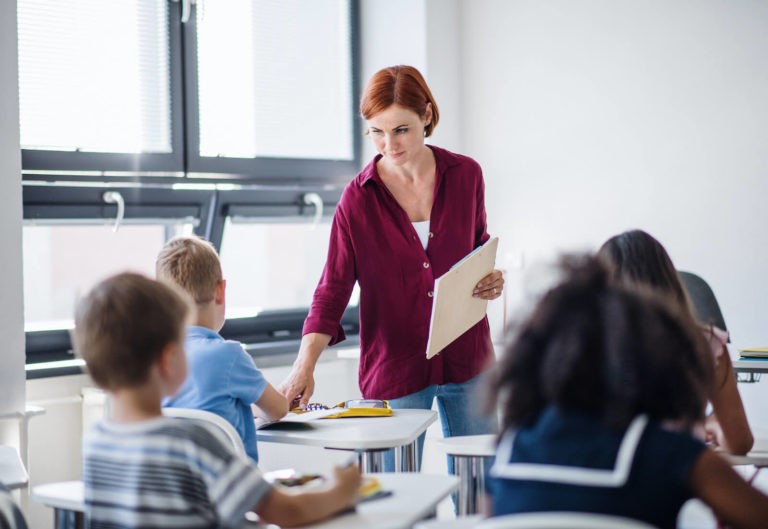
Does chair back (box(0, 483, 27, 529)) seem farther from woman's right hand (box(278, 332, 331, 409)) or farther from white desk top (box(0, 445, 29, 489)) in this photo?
woman's right hand (box(278, 332, 331, 409))

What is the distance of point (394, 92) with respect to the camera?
8.87 feet

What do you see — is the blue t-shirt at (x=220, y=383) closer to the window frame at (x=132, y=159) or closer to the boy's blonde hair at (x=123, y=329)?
the boy's blonde hair at (x=123, y=329)

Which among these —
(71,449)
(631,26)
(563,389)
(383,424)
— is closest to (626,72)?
(631,26)

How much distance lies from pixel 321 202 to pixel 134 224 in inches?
40.2

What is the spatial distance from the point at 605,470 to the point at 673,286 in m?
0.78

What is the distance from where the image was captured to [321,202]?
Answer: 4535 millimetres

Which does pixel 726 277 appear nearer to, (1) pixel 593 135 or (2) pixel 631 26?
(1) pixel 593 135

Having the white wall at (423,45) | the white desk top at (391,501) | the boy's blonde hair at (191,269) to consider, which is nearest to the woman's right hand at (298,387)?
the boy's blonde hair at (191,269)

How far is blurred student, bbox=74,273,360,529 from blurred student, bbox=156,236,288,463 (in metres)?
0.52

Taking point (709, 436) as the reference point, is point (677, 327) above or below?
above

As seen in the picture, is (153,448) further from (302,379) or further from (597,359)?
(302,379)

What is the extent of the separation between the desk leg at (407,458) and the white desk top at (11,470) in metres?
0.94

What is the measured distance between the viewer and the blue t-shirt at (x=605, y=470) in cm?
129

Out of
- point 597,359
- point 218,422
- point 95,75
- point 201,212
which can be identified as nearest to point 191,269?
point 218,422
